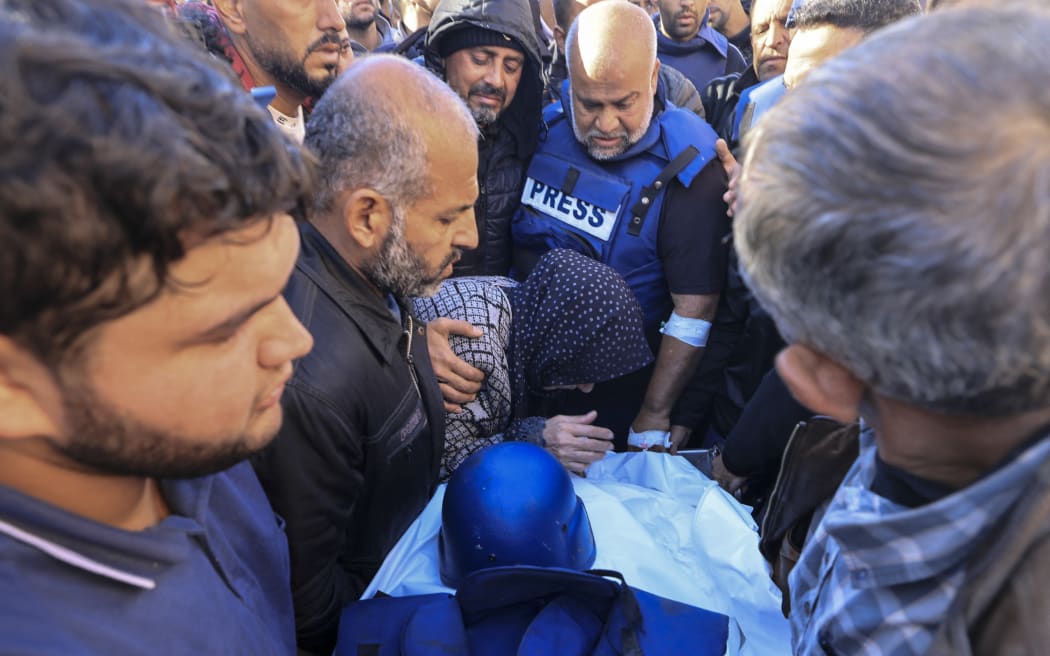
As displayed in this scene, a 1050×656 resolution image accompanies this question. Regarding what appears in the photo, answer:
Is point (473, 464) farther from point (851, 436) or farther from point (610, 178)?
point (610, 178)

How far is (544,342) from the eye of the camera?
2.41 m

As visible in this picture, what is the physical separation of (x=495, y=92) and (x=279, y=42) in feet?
3.42

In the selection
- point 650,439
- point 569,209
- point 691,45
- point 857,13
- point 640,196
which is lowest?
point 650,439

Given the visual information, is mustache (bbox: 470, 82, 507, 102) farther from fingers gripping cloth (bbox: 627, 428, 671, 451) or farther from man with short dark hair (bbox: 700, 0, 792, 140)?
fingers gripping cloth (bbox: 627, 428, 671, 451)

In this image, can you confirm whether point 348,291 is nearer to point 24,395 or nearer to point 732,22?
point 24,395

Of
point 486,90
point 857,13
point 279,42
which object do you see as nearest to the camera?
point 857,13

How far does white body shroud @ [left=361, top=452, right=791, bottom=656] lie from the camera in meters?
1.87

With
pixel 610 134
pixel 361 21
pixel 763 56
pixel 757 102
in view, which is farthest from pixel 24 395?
pixel 361 21

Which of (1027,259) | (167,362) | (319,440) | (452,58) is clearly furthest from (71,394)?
(452,58)

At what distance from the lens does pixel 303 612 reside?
1750mm

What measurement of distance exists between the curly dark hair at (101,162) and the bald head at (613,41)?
97.1 inches

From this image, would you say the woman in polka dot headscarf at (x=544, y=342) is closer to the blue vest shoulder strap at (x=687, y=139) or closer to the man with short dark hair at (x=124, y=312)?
the blue vest shoulder strap at (x=687, y=139)

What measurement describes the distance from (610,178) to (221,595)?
8.09 feet

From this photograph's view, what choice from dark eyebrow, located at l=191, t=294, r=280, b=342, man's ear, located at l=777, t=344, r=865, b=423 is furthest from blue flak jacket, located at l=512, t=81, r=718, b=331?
dark eyebrow, located at l=191, t=294, r=280, b=342
